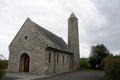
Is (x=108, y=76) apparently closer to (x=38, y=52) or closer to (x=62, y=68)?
(x=38, y=52)

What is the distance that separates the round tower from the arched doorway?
14.1 metres

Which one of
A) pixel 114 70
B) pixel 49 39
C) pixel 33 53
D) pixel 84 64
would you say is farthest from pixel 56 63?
pixel 84 64

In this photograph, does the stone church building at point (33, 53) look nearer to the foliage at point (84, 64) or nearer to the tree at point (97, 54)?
the tree at point (97, 54)

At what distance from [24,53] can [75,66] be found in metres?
15.3

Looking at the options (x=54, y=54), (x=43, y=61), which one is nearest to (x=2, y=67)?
(x=43, y=61)

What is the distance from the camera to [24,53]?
23703mm

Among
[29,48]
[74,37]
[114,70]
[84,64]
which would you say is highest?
[74,37]

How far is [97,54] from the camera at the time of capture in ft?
129

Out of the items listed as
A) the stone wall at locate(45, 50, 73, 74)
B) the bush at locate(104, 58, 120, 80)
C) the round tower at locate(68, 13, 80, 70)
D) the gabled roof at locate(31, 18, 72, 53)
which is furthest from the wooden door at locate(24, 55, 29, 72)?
the round tower at locate(68, 13, 80, 70)

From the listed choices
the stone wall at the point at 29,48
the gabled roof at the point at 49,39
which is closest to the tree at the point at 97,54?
the gabled roof at the point at 49,39

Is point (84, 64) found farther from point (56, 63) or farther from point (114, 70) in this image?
point (114, 70)

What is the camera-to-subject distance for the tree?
38.9 meters

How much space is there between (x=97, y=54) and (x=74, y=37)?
7.30 m

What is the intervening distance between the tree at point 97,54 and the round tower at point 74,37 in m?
4.88
